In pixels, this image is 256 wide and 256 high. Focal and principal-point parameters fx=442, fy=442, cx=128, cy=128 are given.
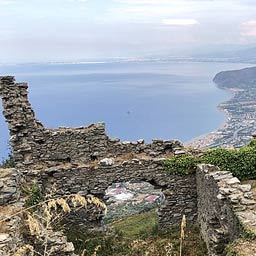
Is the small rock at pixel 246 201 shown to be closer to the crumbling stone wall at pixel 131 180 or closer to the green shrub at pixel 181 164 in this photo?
the green shrub at pixel 181 164

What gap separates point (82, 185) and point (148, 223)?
5.64 meters

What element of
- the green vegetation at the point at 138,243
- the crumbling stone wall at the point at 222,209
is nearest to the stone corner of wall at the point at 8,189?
the green vegetation at the point at 138,243

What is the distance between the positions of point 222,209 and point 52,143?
7.00 meters

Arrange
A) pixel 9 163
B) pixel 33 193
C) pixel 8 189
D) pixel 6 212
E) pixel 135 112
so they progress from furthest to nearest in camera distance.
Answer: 1. pixel 135 112
2. pixel 9 163
3. pixel 33 193
4. pixel 8 189
5. pixel 6 212

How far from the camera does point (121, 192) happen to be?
4256cm

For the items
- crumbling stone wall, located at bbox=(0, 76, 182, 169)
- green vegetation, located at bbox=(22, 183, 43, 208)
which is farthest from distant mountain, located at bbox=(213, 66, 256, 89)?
green vegetation, located at bbox=(22, 183, 43, 208)

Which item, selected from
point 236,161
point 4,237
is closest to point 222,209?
point 236,161

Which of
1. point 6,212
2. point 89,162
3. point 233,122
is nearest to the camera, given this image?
point 6,212

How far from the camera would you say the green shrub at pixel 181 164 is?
604 inches

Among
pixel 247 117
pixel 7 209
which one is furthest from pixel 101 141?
pixel 247 117

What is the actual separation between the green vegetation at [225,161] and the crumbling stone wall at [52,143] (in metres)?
0.78

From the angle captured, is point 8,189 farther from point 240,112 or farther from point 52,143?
point 240,112

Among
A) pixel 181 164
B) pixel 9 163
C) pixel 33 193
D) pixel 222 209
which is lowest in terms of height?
pixel 9 163

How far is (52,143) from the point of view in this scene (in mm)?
15969
